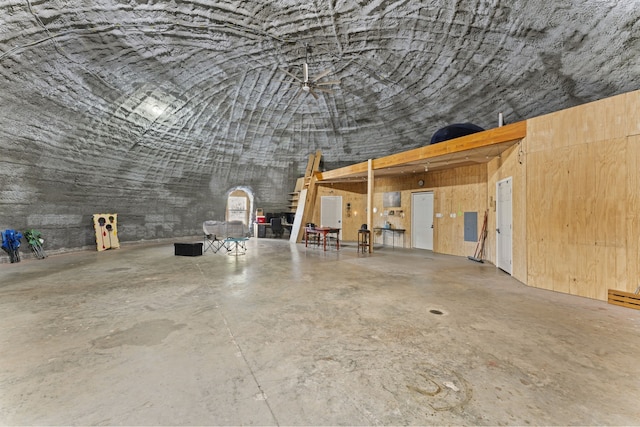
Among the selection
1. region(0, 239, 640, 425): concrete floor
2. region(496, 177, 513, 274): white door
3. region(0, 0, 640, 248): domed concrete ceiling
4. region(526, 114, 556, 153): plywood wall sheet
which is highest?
region(0, 0, 640, 248): domed concrete ceiling

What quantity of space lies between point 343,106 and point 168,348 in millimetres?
9898

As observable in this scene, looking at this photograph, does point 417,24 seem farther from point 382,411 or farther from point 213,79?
point 382,411

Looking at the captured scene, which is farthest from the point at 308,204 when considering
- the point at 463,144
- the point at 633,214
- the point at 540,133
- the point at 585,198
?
the point at 633,214

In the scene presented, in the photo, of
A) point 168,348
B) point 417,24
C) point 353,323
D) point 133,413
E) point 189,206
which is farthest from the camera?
point 189,206

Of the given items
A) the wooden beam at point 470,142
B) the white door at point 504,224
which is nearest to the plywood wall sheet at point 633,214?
the wooden beam at point 470,142

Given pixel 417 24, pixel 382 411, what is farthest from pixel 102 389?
pixel 417 24

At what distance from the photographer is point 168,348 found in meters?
2.46

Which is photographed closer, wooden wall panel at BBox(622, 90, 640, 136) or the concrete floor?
the concrete floor

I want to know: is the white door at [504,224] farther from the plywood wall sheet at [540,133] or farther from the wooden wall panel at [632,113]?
the wooden wall panel at [632,113]

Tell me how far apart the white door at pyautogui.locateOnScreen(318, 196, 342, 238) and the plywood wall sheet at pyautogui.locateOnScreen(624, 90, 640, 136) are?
28.9 feet

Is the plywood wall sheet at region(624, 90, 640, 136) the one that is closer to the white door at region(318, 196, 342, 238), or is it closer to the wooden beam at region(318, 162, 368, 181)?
the wooden beam at region(318, 162, 368, 181)

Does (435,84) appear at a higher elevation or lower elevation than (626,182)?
higher

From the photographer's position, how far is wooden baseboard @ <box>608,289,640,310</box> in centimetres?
362

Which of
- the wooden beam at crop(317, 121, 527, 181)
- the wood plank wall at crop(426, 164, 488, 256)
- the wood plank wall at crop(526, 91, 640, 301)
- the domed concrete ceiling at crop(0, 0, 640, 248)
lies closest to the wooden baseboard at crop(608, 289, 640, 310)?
the wood plank wall at crop(526, 91, 640, 301)
